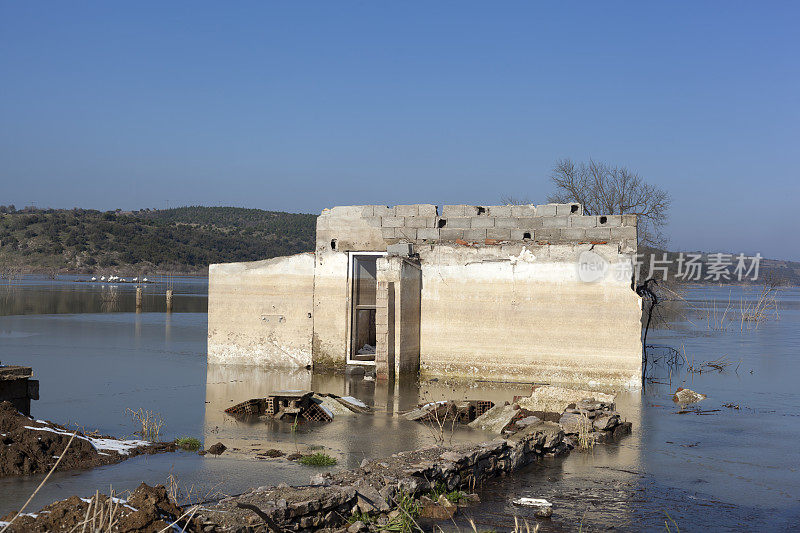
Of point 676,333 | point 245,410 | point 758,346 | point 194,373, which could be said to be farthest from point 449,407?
point 676,333

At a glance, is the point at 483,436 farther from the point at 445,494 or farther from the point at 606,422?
the point at 445,494

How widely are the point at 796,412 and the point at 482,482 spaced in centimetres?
911

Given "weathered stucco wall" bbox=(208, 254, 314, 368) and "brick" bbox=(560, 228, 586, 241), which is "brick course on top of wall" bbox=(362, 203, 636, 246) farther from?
"weathered stucco wall" bbox=(208, 254, 314, 368)

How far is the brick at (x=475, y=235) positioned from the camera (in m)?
18.3

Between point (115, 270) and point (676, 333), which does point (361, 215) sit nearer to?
point (676, 333)

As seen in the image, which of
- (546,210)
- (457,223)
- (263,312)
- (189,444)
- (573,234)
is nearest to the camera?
(189,444)

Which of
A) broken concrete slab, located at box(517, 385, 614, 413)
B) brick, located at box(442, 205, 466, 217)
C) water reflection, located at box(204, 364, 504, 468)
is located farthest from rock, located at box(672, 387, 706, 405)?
brick, located at box(442, 205, 466, 217)

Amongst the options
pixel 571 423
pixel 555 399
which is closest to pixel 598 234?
pixel 555 399

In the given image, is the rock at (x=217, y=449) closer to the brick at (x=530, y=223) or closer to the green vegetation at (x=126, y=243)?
the brick at (x=530, y=223)

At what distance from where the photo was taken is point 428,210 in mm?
18703

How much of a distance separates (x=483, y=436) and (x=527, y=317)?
562 centimetres

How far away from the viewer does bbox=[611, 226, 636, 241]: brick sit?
671 inches

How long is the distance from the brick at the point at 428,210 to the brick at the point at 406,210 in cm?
10

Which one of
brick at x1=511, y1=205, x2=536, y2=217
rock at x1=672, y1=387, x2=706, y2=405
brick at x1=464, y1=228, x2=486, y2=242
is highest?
brick at x1=511, y1=205, x2=536, y2=217
